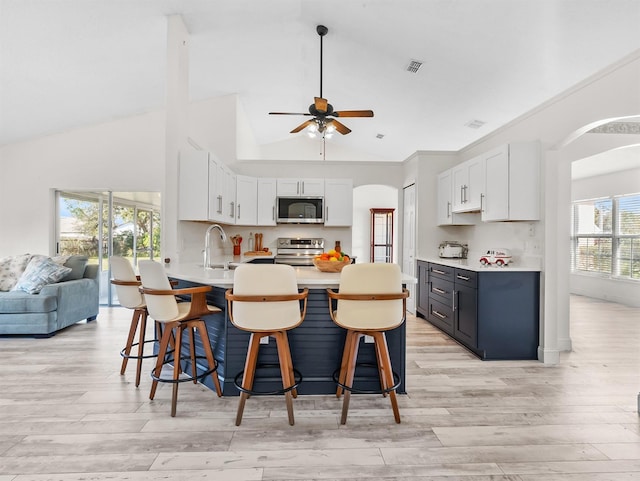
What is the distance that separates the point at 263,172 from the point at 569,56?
14.1ft

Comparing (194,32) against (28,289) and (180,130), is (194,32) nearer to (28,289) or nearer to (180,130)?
(180,130)

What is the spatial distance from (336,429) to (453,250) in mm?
3451

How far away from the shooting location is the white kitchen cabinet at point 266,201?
5.62m

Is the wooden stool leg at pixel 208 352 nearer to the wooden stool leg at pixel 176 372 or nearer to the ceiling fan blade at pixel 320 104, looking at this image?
the wooden stool leg at pixel 176 372

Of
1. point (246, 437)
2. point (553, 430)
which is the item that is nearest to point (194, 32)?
point (246, 437)

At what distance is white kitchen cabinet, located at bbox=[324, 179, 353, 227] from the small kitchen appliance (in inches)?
60.4

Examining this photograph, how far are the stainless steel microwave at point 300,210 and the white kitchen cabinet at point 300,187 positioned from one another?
0.09m

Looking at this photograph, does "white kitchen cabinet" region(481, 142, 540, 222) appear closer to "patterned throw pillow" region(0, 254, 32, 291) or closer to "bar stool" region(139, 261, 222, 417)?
"bar stool" region(139, 261, 222, 417)

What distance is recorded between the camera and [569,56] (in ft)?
10.1

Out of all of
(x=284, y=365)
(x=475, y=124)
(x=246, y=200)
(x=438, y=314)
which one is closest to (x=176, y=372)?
(x=284, y=365)

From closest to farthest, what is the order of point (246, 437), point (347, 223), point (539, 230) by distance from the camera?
point (246, 437), point (539, 230), point (347, 223)

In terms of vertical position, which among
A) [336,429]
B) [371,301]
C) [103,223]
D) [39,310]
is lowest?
[336,429]

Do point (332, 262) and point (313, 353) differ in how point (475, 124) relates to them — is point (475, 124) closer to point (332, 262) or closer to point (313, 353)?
point (332, 262)

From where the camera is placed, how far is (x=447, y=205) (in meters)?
4.80
